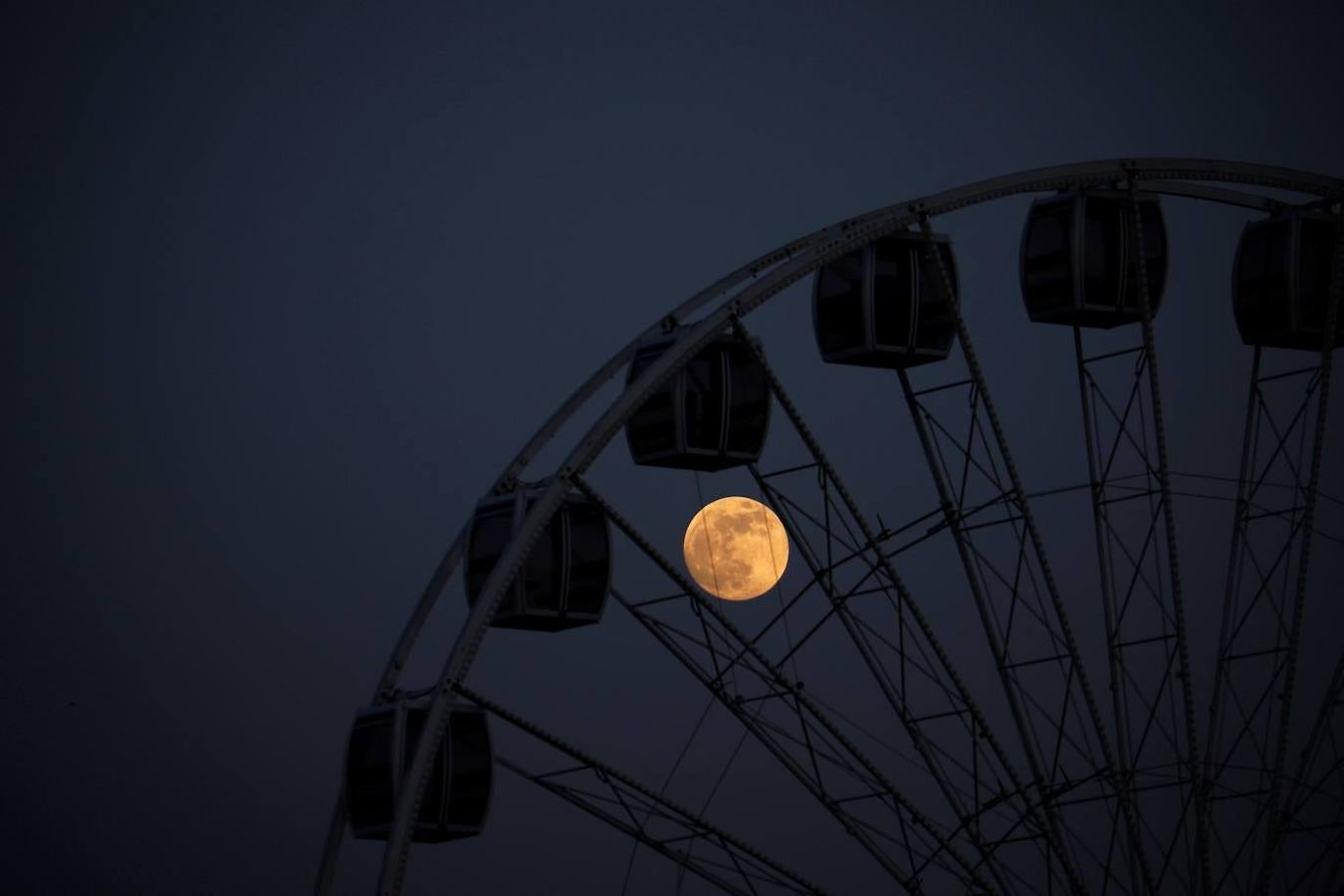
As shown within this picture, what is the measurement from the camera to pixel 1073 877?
27078 mm

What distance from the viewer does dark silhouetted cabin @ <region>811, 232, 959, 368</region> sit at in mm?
27812

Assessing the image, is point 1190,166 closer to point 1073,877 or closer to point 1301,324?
point 1301,324

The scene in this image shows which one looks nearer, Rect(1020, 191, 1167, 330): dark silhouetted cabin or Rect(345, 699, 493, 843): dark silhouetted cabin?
Rect(345, 699, 493, 843): dark silhouetted cabin

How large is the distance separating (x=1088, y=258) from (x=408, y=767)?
13.3m

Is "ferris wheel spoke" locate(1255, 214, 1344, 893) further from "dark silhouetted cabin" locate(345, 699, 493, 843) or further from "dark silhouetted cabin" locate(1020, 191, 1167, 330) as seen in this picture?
"dark silhouetted cabin" locate(345, 699, 493, 843)

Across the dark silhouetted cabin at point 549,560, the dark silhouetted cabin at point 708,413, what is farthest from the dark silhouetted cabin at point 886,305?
the dark silhouetted cabin at point 549,560

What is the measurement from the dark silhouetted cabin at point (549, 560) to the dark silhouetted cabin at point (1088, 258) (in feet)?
27.1

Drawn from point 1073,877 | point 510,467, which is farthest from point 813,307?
point 1073,877

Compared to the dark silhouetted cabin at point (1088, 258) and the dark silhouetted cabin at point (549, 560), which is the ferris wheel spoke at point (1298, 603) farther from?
the dark silhouetted cabin at point (549, 560)

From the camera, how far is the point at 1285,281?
3083 cm

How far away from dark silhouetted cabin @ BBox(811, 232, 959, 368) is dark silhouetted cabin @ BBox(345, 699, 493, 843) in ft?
26.5

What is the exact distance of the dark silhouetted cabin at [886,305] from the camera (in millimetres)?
27812

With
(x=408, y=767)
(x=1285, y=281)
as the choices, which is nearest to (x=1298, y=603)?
(x=1285, y=281)

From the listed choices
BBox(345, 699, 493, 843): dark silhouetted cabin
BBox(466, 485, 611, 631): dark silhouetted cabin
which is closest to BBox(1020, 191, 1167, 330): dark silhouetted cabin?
BBox(466, 485, 611, 631): dark silhouetted cabin
